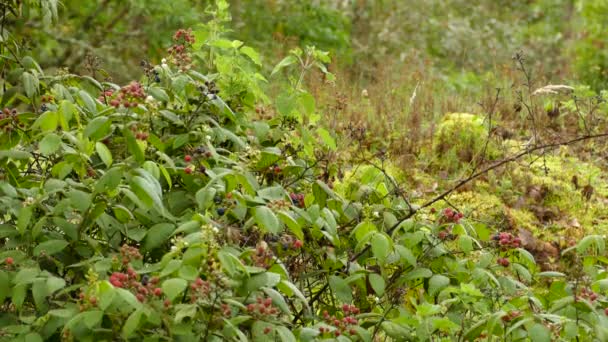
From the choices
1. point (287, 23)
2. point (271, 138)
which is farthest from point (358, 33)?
point (271, 138)

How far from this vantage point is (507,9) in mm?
15547

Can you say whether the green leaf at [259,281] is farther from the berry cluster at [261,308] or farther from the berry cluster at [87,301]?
the berry cluster at [87,301]

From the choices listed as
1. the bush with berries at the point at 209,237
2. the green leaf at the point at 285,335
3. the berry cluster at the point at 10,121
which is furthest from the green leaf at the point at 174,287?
the berry cluster at the point at 10,121

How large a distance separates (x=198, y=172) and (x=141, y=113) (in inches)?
11.1

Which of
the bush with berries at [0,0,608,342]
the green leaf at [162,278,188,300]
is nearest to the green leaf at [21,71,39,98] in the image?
the bush with berries at [0,0,608,342]

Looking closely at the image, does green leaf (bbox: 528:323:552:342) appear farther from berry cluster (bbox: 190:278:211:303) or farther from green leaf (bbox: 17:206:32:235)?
green leaf (bbox: 17:206:32:235)

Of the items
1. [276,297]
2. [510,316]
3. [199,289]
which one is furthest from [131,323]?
[510,316]

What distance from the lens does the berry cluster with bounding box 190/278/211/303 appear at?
253 centimetres

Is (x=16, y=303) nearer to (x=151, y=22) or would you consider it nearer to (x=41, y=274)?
(x=41, y=274)

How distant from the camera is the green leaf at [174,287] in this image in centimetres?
253

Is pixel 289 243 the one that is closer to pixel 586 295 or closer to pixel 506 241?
pixel 506 241

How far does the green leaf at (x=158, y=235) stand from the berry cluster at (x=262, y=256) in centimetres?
36

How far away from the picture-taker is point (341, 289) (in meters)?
3.37

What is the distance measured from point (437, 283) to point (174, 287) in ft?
3.78
